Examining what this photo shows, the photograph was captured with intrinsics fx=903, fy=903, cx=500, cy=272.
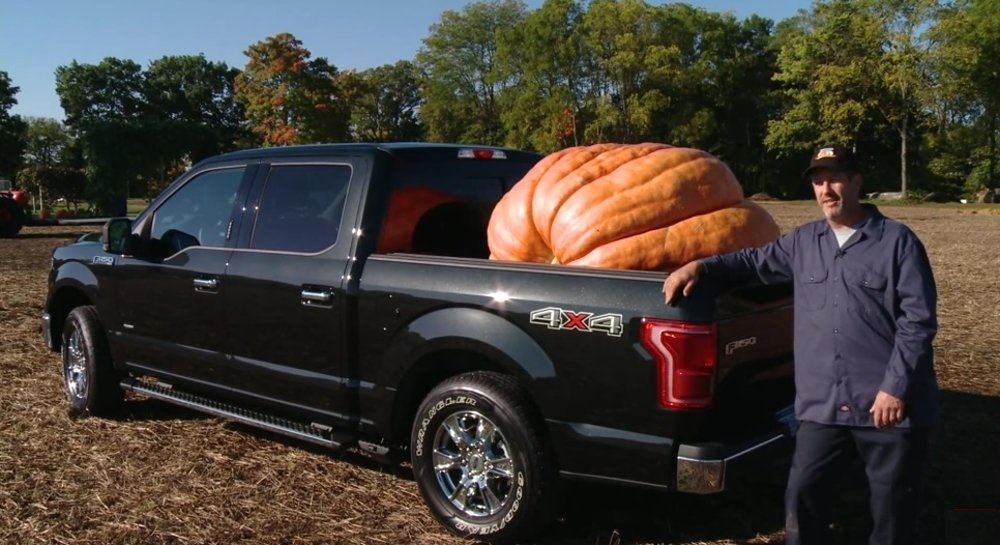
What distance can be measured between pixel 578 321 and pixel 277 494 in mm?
2026

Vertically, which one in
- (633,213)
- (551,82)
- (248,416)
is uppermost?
(551,82)

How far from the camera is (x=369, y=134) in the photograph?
87938 millimetres

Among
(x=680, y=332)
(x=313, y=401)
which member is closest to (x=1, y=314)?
(x=313, y=401)

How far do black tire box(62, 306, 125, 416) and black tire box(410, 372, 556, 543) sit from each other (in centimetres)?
280

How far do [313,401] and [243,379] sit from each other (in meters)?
0.57

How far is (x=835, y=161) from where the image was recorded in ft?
10.2

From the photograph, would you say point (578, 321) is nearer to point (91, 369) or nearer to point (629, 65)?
point (91, 369)

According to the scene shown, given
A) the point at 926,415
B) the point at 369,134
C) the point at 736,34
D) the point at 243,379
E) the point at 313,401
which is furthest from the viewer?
the point at 369,134

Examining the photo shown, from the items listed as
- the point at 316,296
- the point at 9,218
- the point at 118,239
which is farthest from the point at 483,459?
the point at 9,218

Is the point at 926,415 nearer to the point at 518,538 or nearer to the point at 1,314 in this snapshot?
the point at 518,538

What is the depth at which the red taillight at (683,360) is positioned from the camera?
3348 millimetres

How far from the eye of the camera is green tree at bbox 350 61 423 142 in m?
87.9

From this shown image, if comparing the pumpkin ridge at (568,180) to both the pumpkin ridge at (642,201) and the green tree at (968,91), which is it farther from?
the green tree at (968,91)

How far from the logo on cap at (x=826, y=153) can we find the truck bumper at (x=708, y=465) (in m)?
1.13
